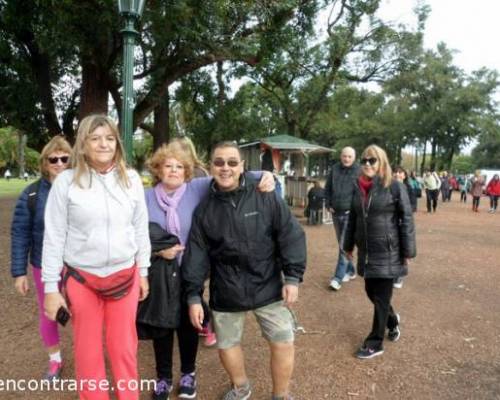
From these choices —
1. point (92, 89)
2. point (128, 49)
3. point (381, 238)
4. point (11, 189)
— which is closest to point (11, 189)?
point (11, 189)

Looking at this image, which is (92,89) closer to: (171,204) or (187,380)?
(171,204)

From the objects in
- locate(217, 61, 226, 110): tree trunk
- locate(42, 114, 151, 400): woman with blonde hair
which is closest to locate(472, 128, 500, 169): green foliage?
locate(217, 61, 226, 110): tree trunk

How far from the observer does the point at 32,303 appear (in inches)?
184

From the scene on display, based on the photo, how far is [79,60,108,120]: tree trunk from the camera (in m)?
6.94

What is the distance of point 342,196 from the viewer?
17.6ft

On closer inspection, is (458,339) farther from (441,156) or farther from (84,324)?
(441,156)

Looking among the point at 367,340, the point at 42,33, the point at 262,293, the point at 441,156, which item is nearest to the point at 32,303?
the point at 262,293

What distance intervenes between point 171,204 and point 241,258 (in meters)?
0.63

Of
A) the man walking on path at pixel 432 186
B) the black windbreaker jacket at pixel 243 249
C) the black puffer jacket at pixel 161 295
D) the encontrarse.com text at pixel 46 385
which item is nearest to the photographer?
the black windbreaker jacket at pixel 243 249

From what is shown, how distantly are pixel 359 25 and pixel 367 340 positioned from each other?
55.6ft

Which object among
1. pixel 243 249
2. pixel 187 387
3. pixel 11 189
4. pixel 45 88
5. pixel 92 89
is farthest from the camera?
pixel 11 189

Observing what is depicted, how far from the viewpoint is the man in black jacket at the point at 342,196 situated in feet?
17.5

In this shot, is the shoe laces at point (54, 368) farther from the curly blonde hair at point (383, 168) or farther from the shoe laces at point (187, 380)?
the curly blonde hair at point (383, 168)

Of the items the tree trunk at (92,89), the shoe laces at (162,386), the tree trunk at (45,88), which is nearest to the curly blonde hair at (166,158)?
the shoe laces at (162,386)
